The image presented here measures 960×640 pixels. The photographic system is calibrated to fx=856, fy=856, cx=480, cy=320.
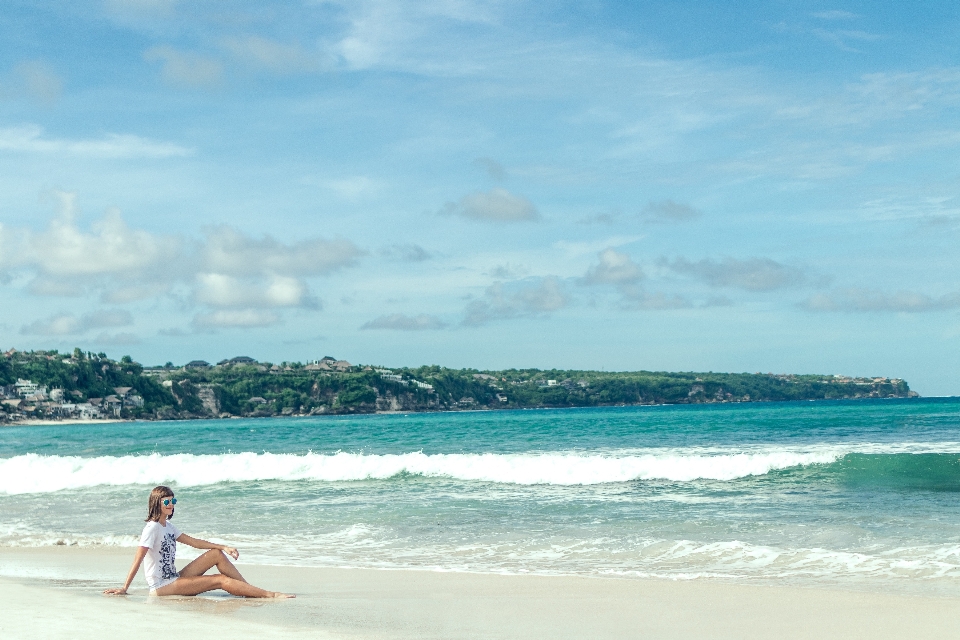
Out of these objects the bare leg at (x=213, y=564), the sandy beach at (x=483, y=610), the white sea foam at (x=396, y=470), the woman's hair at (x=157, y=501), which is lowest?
the white sea foam at (x=396, y=470)

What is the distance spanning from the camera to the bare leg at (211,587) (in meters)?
8.75

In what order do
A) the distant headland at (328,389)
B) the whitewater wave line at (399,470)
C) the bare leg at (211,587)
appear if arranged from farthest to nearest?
the distant headland at (328,389), the whitewater wave line at (399,470), the bare leg at (211,587)

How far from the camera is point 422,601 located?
8805 millimetres

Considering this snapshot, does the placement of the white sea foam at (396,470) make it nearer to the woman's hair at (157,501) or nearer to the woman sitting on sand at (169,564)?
the woman sitting on sand at (169,564)

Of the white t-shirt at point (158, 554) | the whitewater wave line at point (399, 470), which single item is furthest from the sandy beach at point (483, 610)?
the whitewater wave line at point (399, 470)

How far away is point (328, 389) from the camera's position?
415 ft

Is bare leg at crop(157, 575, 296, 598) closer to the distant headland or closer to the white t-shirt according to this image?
the white t-shirt

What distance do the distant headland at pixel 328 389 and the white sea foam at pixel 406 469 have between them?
86.0 metres

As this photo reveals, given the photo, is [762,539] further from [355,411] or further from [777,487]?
[355,411]

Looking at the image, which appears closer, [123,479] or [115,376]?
[123,479]

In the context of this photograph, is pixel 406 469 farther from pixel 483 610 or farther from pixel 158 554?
pixel 483 610

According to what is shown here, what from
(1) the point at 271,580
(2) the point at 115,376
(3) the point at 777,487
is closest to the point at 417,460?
(3) the point at 777,487

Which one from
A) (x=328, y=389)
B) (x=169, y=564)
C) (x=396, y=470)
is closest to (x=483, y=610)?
(x=169, y=564)

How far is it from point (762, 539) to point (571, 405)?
13026cm
